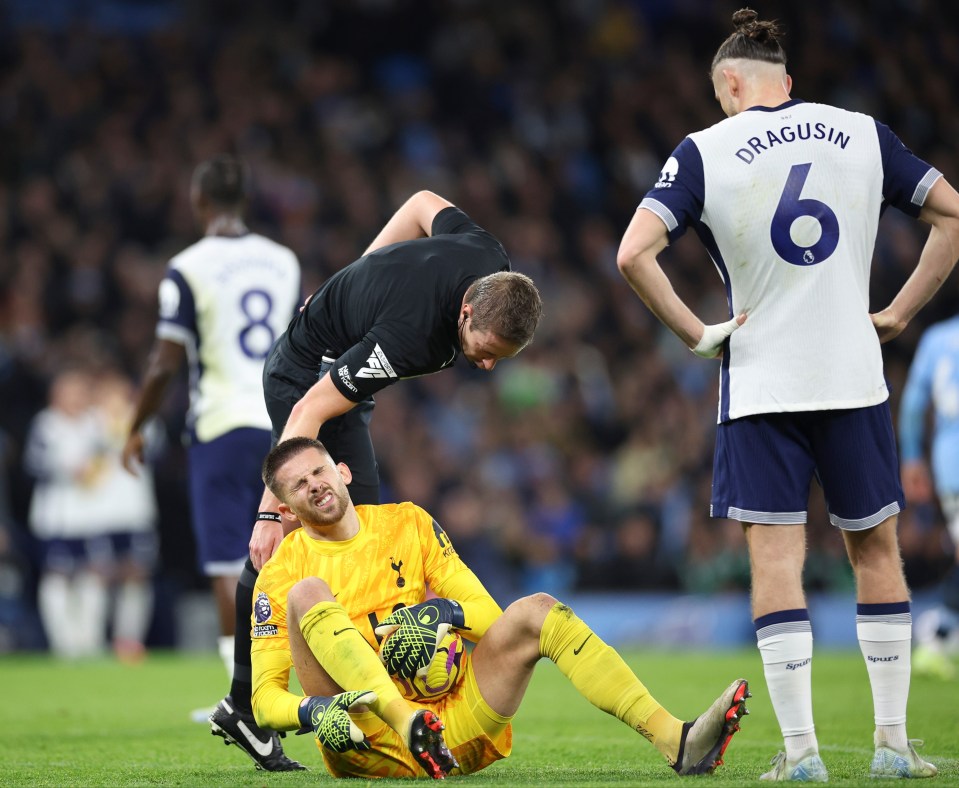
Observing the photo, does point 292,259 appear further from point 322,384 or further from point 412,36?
point 412,36

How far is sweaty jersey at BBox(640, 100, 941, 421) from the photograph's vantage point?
14.5 feet

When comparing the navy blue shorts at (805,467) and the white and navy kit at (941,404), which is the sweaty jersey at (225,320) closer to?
the navy blue shorts at (805,467)

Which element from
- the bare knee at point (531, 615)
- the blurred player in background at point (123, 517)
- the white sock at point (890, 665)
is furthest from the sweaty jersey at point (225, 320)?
the blurred player in background at point (123, 517)

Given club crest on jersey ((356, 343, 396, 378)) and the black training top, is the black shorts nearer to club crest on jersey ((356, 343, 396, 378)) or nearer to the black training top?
the black training top

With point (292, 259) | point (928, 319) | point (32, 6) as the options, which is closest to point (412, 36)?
point (32, 6)

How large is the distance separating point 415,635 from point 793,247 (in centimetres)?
170

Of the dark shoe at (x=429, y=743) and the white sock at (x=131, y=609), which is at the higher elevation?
the dark shoe at (x=429, y=743)

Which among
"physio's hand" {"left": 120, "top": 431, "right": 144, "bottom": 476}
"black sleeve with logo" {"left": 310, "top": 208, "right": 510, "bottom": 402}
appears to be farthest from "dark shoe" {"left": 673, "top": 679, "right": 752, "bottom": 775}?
"physio's hand" {"left": 120, "top": 431, "right": 144, "bottom": 476}

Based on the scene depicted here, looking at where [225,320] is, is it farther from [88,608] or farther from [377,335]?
[88,608]

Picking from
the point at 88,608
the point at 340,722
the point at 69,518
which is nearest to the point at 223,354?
the point at 340,722

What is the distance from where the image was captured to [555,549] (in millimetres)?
13477

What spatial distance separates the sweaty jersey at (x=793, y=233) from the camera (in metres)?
4.42

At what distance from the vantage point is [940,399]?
9305mm

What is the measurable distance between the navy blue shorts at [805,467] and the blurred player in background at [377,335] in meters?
0.82
